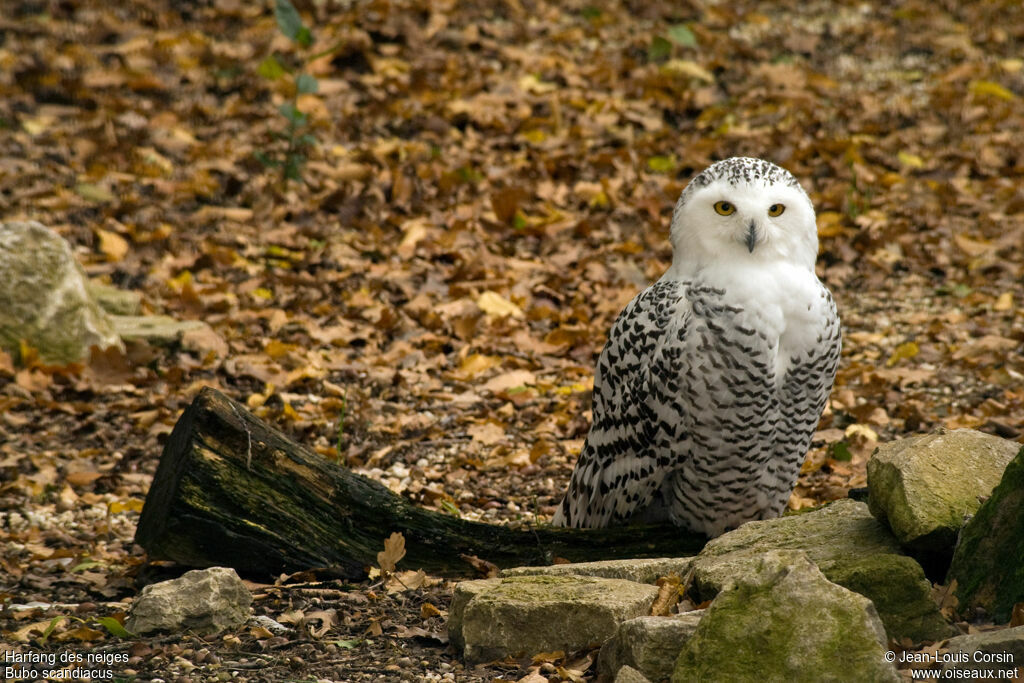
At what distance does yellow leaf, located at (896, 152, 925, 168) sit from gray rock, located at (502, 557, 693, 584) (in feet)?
20.1

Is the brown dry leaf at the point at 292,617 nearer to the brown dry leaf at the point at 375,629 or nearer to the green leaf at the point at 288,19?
the brown dry leaf at the point at 375,629

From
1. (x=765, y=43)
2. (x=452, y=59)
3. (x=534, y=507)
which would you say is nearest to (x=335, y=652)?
(x=534, y=507)

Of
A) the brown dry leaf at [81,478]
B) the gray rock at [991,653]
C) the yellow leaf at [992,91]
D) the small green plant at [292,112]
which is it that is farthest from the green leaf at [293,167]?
the gray rock at [991,653]

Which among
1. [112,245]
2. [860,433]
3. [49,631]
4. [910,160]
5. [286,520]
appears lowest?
[49,631]

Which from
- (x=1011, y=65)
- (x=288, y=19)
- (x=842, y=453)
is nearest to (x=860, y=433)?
(x=842, y=453)

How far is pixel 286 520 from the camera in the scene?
13.8ft

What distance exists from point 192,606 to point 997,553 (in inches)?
97.4

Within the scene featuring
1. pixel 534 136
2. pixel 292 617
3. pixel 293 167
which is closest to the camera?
pixel 292 617

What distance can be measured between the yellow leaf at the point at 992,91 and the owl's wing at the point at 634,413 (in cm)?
690

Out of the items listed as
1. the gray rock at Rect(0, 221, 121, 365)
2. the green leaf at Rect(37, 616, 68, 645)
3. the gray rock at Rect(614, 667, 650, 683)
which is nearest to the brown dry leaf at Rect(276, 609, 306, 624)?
the green leaf at Rect(37, 616, 68, 645)

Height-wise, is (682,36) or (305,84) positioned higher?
(682,36)

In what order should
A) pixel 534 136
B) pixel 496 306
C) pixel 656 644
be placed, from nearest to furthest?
1. pixel 656 644
2. pixel 496 306
3. pixel 534 136

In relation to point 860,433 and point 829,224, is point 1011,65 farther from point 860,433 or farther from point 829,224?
point 860,433

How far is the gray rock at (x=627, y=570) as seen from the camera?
3.72m
